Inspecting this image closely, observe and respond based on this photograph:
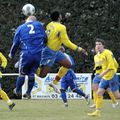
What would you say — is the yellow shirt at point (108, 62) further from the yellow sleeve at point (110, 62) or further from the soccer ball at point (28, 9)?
the soccer ball at point (28, 9)

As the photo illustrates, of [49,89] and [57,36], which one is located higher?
[57,36]

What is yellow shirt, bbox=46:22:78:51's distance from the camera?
553 inches

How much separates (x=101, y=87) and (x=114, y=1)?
612 inches

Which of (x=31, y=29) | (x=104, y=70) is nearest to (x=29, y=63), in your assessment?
(x=31, y=29)

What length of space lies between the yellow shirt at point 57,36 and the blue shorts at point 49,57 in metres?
0.17

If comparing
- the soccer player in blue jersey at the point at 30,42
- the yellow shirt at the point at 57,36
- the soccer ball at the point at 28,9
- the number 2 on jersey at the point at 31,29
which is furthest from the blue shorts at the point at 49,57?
the soccer ball at the point at 28,9

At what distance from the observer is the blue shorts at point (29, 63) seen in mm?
13430

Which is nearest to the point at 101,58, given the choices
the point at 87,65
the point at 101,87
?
the point at 101,87

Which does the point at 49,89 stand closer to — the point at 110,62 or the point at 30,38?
the point at 110,62

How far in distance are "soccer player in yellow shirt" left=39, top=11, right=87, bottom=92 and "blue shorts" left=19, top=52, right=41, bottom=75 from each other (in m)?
0.62

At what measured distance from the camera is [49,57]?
47.2ft

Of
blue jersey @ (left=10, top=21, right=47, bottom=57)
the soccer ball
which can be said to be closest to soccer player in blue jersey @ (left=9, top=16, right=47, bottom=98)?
blue jersey @ (left=10, top=21, right=47, bottom=57)

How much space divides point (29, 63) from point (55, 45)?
1.06 metres

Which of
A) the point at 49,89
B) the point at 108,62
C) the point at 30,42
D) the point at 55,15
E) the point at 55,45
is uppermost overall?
the point at 55,15
